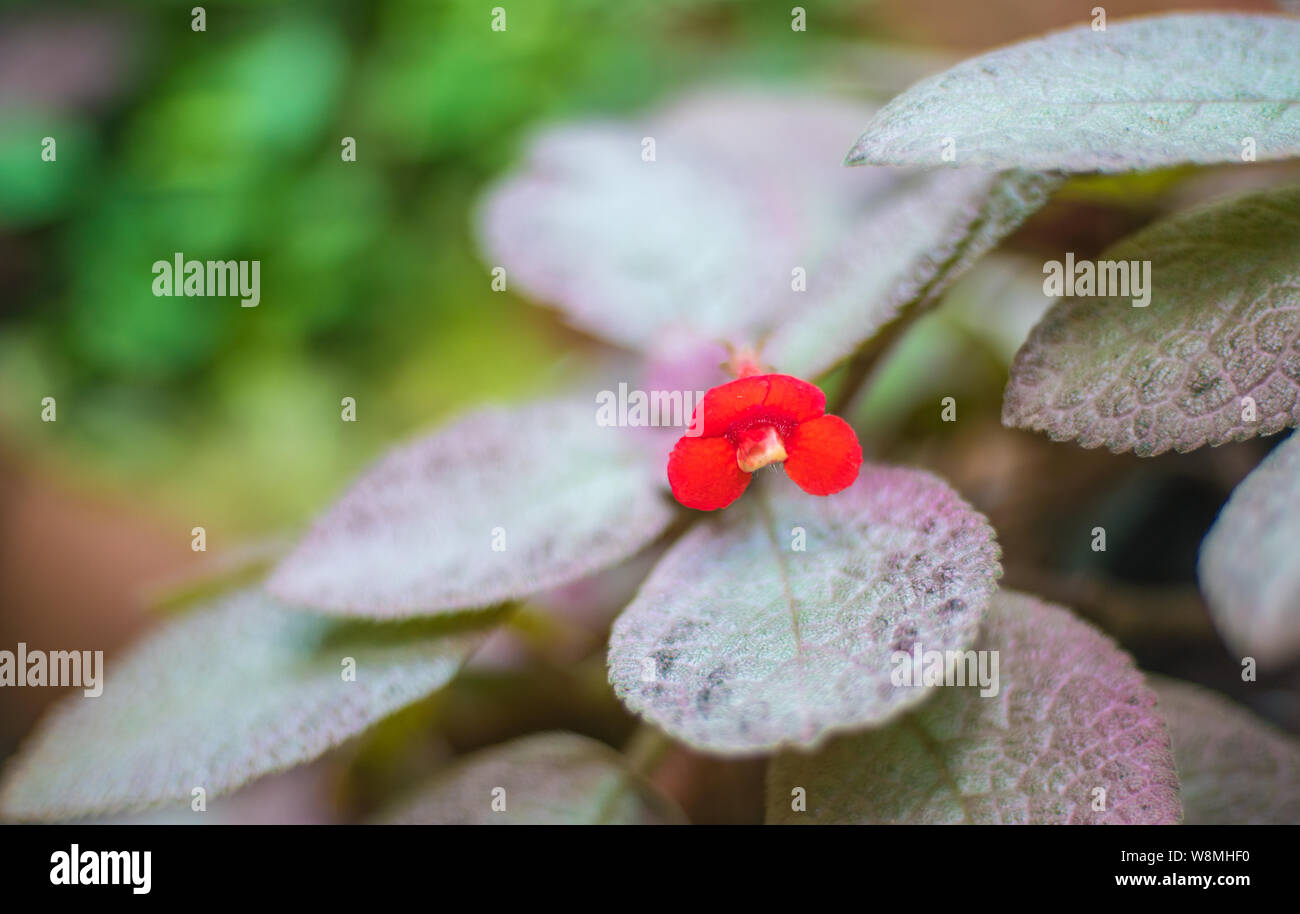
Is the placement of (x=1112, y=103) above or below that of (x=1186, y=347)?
above

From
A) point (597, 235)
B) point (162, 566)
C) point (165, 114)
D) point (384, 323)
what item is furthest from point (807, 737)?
point (165, 114)

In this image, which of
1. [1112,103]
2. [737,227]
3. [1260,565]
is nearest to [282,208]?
[737,227]

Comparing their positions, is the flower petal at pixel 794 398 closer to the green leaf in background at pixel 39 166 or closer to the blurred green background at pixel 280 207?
the blurred green background at pixel 280 207

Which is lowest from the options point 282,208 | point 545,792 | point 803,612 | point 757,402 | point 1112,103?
point 545,792

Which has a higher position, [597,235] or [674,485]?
[597,235]

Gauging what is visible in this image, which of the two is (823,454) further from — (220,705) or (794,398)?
(220,705)

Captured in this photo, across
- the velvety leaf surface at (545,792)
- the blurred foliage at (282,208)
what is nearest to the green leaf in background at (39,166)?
the blurred foliage at (282,208)
